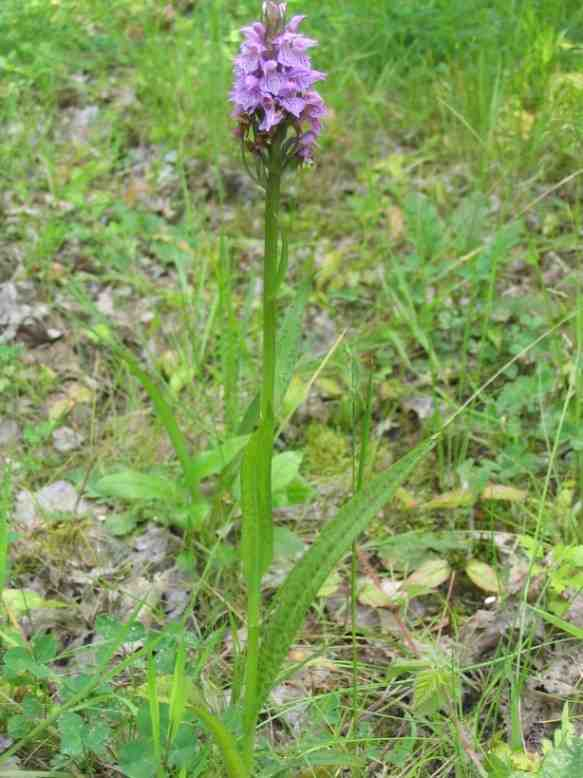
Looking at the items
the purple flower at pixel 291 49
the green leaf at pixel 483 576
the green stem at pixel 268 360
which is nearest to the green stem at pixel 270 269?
the green stem at pixel 268 360

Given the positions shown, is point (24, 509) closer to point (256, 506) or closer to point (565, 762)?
point (256, 506)

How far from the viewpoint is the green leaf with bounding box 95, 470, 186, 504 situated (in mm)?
2281

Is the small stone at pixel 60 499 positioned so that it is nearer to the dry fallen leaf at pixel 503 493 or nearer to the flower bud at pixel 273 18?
the dry fallen leaf at pixel 503 493

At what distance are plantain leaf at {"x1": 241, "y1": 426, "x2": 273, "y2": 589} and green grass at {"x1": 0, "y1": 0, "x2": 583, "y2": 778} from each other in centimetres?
20

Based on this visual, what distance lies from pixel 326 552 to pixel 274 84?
2.64 feet

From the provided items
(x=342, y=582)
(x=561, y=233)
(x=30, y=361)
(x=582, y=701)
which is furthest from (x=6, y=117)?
(x=582, y=701)

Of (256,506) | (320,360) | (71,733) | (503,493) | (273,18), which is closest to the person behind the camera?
(273,18)

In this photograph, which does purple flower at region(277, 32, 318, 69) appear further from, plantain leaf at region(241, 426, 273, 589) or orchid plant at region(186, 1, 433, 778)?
plantain leaf at region(241, 426, 273, 589)

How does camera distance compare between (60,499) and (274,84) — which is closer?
(274,84)

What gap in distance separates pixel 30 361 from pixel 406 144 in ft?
6.63

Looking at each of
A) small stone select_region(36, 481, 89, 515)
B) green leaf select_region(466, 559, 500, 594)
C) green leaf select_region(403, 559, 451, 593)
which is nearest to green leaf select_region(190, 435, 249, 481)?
small stone select_region(36, 481, 89, 515)

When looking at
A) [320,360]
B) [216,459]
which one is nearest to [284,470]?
[216,459]

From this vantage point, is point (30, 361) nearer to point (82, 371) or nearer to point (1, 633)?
point (82, 371)

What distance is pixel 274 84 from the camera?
1.42m
